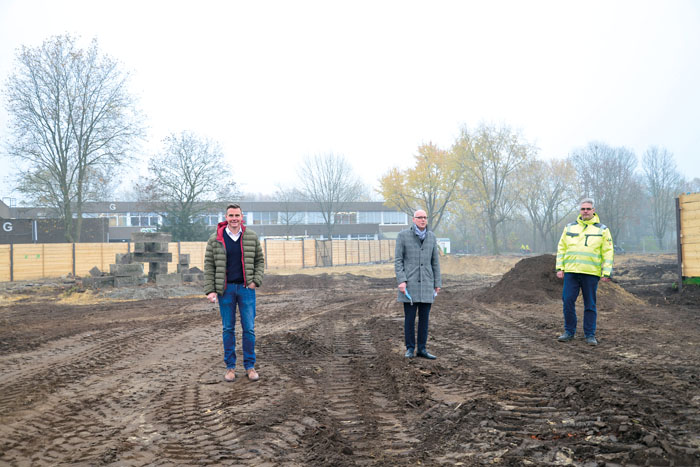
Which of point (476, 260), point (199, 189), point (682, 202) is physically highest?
point (199, 189)

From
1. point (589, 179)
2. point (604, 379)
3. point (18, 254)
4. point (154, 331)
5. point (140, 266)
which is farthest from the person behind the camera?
point (589, 179)

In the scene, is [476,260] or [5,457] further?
[476,260]

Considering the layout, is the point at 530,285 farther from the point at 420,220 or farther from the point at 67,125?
the point at 67,125

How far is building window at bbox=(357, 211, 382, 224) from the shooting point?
68.2 metres

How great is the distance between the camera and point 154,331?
10008 millimetres

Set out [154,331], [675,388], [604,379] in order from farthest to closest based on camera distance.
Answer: [154,331] < [604,379] < [675,388]

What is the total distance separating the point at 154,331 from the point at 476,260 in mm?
30143

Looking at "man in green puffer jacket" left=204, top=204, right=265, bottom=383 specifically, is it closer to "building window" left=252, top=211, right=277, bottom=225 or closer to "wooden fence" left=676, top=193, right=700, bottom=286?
"wooden fence" left=676, top=193, right=700, bottom=286

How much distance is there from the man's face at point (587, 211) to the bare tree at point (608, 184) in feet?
154

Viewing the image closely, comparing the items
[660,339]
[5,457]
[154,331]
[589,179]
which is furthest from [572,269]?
[589,179]

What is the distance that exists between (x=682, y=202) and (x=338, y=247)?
30623mm

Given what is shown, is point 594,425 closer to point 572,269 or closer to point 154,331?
point 572,269

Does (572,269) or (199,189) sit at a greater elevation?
(199,189)

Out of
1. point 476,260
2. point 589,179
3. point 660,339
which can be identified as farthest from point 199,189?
point 589,179
